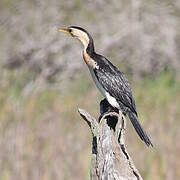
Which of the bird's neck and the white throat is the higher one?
the white throat

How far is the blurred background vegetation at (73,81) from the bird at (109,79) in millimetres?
926

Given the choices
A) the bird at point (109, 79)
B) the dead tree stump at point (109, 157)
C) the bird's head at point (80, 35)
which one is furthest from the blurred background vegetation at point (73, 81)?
the dead tree stump at point (109, 157)

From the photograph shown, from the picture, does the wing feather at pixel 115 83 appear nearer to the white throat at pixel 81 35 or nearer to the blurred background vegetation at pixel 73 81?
the white throat at pixel 81 35

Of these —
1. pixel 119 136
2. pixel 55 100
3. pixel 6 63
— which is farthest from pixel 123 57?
pixel 119 136

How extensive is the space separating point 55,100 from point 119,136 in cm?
519

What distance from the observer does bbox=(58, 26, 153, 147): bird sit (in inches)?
191

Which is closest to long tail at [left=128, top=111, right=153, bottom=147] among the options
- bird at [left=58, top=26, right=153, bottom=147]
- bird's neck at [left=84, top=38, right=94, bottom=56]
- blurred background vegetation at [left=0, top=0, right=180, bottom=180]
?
bird at [left=58, top=26, right=153, bottom=147]

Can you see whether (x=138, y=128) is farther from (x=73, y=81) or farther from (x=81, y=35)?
(x=73, y=81)

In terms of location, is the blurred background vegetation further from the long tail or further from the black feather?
the long tail

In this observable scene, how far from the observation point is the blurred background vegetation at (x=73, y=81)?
580 cm

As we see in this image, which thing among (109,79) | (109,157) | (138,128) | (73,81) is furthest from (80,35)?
(73,81)

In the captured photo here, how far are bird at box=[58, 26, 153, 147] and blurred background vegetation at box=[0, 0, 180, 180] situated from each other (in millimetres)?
926

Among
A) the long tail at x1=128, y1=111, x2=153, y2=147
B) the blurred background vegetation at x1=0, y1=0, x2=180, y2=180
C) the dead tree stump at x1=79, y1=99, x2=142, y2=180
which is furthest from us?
the blurred background vegetation at x1=0, y1=0, x2=180, y2=180

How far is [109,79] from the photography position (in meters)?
5.06
